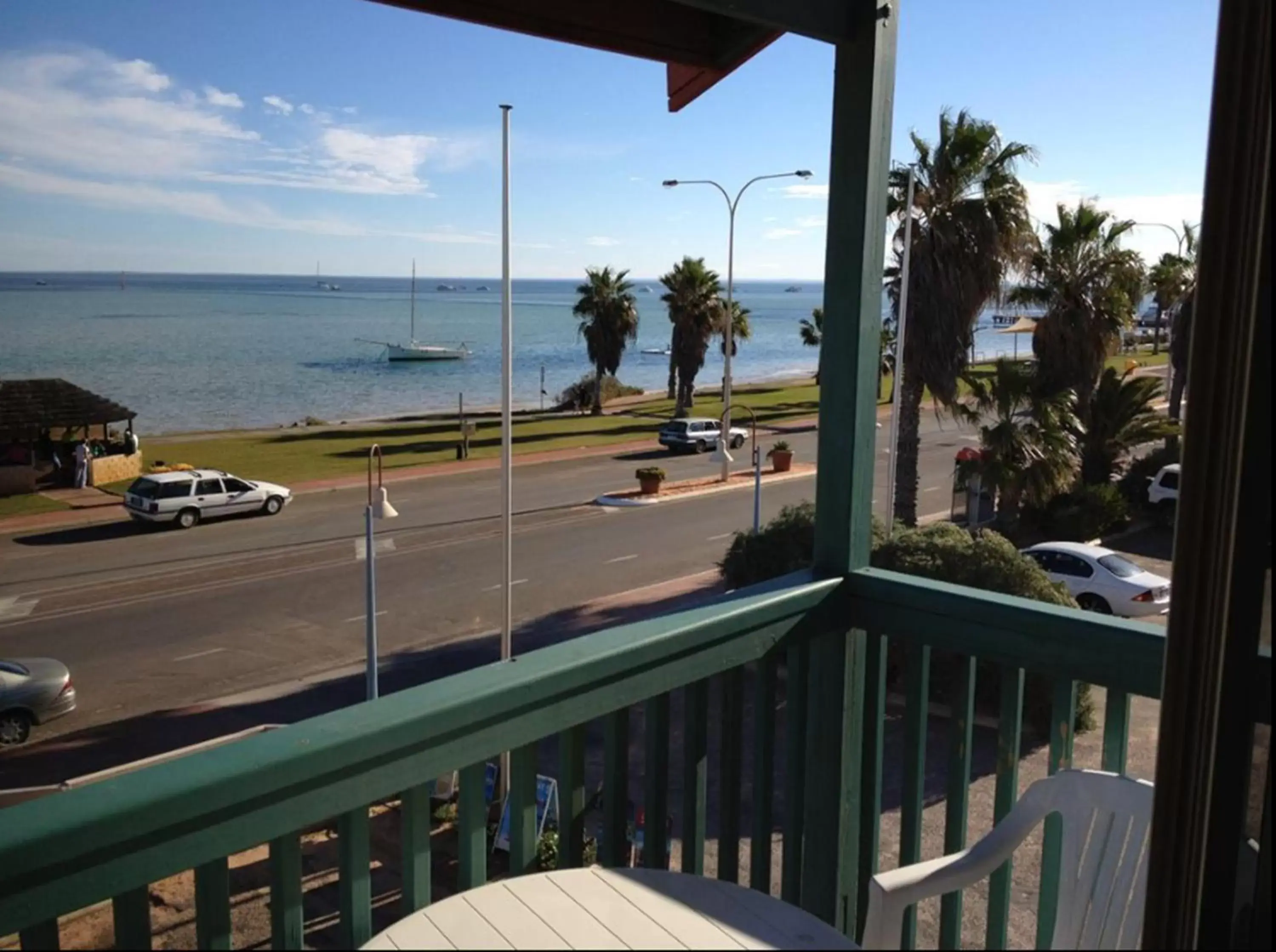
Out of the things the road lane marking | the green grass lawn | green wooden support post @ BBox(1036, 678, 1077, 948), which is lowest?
the green grass lawn

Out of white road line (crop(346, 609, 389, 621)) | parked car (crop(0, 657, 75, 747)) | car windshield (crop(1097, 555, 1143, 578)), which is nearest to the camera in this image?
parked car (crop(0, 657, 75, 747))

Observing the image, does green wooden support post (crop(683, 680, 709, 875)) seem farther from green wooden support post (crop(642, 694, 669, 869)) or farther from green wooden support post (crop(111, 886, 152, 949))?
green wooden support post (crop(111, 886, 152, 949))

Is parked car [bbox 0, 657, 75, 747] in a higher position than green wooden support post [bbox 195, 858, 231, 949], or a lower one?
lower

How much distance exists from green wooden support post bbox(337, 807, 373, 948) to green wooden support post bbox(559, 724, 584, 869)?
36cm

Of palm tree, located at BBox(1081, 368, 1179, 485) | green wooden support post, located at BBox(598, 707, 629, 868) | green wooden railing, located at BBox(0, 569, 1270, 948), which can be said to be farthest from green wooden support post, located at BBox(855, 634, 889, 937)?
palm tree, located at BBox(1081, 368, 1179, 485)

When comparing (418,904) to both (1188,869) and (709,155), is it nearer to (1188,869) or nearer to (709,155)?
(1188,869)

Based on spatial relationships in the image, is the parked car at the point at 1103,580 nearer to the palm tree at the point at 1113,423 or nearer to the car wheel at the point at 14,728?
the palm tree at the point at 1113,423

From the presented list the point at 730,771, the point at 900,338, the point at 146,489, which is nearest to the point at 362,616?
the point at 900,338

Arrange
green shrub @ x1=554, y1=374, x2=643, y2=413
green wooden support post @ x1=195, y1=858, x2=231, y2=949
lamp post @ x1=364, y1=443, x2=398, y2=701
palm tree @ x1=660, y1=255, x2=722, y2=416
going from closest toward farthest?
1. green wooden support post @ x1=195, y1=858, x2=231, y2=949
2. lamp post @ x1=364, y1=443, x2=398, y2=701
3. palm tree @ x1=660, y1=255, x2=722, y2=416
4. green shrub @ x1=554, y1=374, x2=643, y2=413

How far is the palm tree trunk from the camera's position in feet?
59.8

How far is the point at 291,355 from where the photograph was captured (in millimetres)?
97312

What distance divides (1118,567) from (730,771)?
13001 millimetres

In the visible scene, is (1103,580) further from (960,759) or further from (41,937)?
(41,937)

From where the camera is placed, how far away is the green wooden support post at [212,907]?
1.26 meters
